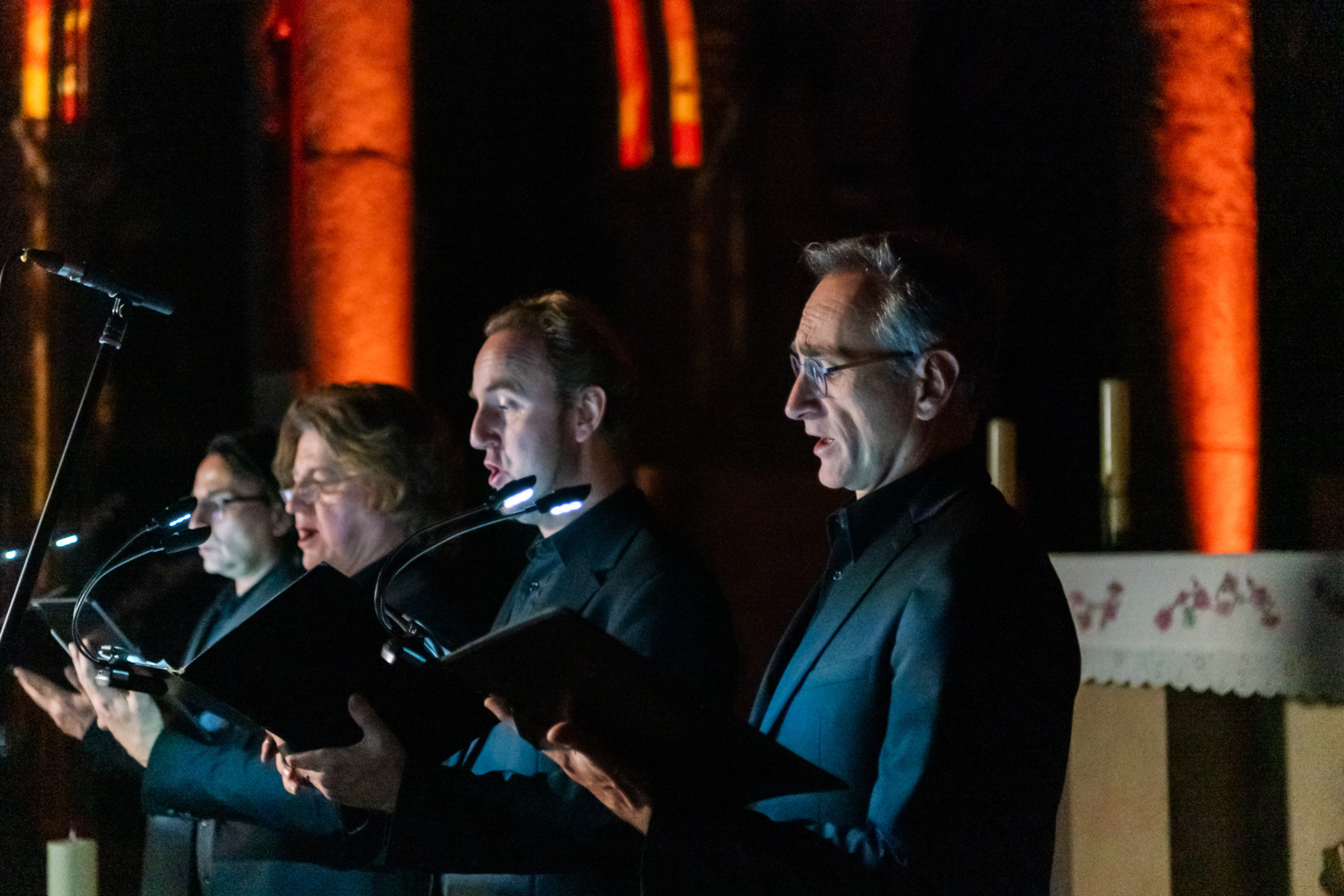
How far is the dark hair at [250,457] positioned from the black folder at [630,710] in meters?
1.94

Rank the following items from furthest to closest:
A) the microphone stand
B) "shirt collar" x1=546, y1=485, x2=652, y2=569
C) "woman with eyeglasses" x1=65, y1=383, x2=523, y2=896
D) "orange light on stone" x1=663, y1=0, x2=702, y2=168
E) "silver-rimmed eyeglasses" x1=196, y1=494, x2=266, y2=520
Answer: "orange light on stone" x1=663, y1=0, x2=702, y2=168
"silver-rimmed eyeglasses" x1=196, y1=494, x2=266, y2=520
"woman with eyeglasses" x1=65, y1=383, x2=523, y2=896
"shirt collar" x1=546, y1=485, x2=652, y2=569
the microphone stand

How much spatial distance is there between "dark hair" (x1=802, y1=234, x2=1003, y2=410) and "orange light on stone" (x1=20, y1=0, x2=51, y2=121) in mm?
2932

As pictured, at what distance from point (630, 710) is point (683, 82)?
392cm

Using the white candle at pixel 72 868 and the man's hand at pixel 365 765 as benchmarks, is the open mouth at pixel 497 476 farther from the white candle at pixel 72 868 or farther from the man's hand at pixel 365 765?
the white candle at pixel 72 868

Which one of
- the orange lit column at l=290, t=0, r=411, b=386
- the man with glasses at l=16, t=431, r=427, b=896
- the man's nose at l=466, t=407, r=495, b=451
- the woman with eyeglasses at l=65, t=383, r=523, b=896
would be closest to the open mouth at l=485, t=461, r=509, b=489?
the man's nose at l=466, t=407, r=495, b=451

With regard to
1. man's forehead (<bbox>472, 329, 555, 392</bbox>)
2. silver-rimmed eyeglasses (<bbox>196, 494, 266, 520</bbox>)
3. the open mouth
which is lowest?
silver-rimmed eyeglasses (<bbox>196, 494, 266, 520</bbox>)

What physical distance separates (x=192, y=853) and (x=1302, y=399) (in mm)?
2833

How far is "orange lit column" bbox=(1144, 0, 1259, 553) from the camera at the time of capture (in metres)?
3.85

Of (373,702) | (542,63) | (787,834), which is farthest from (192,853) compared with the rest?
(542,63)

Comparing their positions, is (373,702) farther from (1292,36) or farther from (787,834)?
(1292,36)

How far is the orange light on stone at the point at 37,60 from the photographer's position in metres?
4.02

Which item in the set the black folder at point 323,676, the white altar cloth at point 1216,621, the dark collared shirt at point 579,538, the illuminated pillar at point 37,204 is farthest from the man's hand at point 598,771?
the illuminated pillar at point 37,204

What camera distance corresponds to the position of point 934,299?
197 cm

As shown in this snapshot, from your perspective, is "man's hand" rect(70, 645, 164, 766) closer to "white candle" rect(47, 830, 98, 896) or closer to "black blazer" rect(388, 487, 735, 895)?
"white candle" rect(47, 830, 98, 896)
